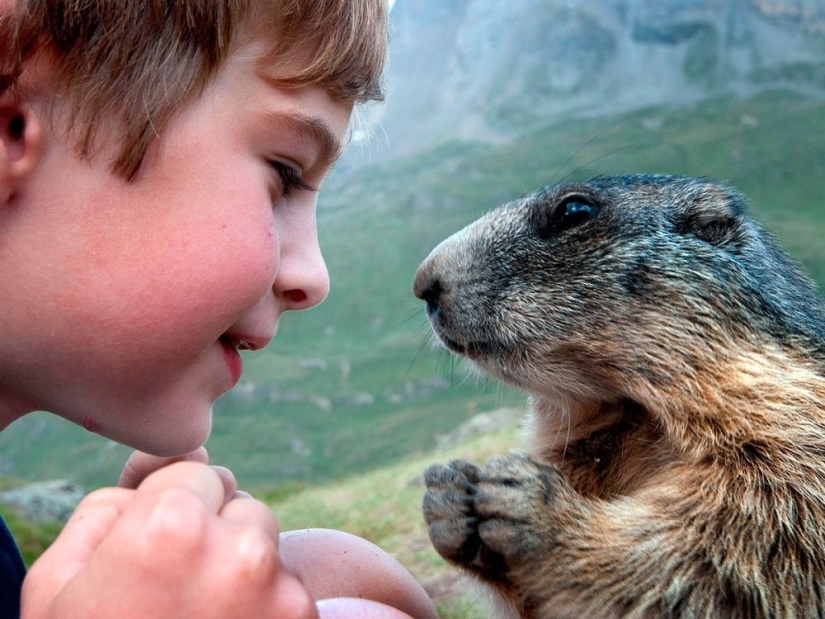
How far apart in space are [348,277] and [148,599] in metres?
7.82

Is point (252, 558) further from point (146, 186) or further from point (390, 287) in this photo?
point (390, 287)

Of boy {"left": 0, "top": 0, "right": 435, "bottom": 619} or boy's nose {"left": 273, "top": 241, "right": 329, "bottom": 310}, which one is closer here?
boy {"left": 0, "top": 0, "right": 435, "bottom": 619}

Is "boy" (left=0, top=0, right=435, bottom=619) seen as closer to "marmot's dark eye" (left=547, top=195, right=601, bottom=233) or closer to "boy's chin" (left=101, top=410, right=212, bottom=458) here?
"boy's chin" (left=101, top=410, right=212, bottom=458)

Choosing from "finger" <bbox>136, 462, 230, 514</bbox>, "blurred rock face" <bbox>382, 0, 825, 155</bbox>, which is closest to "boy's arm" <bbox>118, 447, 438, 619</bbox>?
"finger" <bbox>136, 462, 230, 514</bbox>

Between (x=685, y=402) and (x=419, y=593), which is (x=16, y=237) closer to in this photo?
(x=419, y=593)

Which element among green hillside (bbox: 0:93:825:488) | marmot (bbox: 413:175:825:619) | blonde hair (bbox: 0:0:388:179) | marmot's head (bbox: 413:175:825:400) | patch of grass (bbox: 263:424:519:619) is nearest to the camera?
blonde hair (bbox: 0:0:388:179)

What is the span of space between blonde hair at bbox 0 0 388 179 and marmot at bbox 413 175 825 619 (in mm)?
709

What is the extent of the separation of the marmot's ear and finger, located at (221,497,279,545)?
4.02 ft

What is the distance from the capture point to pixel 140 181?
3.48 ft

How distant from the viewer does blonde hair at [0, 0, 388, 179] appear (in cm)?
101

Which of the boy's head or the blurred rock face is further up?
the boy's head

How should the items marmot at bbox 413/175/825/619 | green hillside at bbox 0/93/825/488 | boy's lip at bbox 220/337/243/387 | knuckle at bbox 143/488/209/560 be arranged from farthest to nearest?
green hillside at bbox 0/93/825/488 < boy's lip at bbox 220/337/243/387 < marmot at bbox 413/175/825/619 < knuckle at bbox 143/488/209/560

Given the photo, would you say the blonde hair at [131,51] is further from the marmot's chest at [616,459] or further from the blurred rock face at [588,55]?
the blurred rock face at [588,55]

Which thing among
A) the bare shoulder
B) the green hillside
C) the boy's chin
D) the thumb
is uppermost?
the thumb
